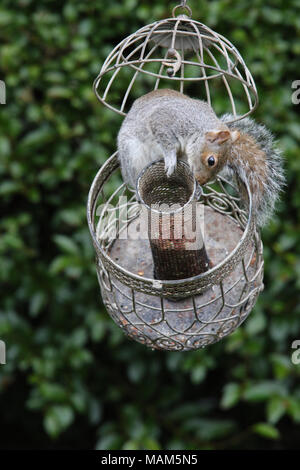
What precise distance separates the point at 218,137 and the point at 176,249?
0.24 meters

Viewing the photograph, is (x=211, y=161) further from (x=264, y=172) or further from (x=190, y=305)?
(x=190, y=305)

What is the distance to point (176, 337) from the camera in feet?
3.72

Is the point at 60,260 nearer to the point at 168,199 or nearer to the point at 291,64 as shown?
the point at 168,199

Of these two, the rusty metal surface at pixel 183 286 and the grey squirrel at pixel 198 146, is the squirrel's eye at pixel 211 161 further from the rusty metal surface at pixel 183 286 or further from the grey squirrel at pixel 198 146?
the rusty metal surface at pixel 183 286

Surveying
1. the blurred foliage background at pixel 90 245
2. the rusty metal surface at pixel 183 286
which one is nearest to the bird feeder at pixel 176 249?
the rusty metal surface at pixel 183 286

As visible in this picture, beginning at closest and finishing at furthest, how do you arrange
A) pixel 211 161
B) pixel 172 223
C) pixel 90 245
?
pixel 172 223 → pixel 211 161 → pixel 90 245

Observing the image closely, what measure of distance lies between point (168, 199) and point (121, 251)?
0.18 meters

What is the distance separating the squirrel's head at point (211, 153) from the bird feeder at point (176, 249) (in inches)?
1.7

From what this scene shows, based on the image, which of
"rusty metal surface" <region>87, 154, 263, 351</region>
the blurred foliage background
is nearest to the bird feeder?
"rusty metal surface" <region>87, 154, 263, 351</region>

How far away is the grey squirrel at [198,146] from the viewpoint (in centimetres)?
123

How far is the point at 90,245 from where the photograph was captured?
1.86 m

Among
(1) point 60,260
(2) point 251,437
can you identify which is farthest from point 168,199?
(2) point 251,437

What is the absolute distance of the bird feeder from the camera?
103 centimetres

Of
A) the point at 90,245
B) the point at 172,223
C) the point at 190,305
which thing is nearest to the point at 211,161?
the point at 172,223
